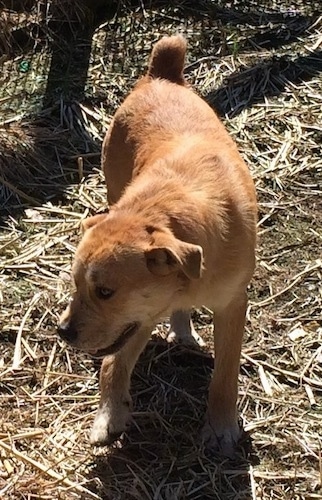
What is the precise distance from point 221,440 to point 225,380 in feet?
0.97

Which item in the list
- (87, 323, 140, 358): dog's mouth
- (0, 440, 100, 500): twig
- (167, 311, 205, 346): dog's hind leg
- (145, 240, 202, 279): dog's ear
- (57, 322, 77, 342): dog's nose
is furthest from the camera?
(167, 311, 205, 346): dog's hind leg

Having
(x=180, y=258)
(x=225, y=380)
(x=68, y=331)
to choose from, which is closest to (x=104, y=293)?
(x=68, y=331)

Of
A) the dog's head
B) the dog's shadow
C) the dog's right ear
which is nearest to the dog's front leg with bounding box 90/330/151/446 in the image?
the dog's shadow

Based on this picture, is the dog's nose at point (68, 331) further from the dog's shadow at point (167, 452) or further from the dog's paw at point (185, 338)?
the dog's paw at point (185, 338)

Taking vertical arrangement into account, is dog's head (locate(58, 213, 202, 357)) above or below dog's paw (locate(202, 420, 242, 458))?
above

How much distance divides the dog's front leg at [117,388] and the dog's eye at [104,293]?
0.68 m

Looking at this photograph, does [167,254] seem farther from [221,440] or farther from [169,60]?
[169,60]

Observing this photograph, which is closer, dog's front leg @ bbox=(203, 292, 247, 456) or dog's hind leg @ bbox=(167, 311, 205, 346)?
dog's front leg @ bbox=(203, 292, 247, 456)

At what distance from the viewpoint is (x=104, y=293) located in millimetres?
4043

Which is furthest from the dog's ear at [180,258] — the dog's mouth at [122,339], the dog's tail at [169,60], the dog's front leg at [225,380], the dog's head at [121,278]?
the dog's tail at [169,60]

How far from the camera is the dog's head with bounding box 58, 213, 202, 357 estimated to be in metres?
4.00

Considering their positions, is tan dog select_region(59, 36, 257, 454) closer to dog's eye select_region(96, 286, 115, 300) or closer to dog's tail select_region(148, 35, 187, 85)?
dog's eye select_region(96, 286, 115, 300)

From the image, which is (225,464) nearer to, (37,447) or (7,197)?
(37,447)

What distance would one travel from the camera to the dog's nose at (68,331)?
414 centimetres
